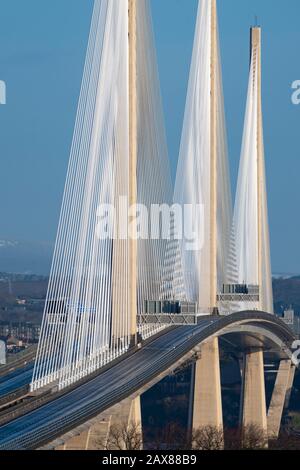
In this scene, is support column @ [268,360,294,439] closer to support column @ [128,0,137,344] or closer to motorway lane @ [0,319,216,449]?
motorway lane @ [0,319,216,449]

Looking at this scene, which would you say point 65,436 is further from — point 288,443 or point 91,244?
point 288,443

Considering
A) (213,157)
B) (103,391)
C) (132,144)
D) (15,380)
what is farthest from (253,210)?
(103,391)

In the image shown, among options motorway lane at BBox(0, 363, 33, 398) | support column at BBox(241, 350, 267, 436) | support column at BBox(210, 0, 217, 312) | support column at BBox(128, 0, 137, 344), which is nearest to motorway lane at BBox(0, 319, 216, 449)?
support column at BBox(128, 0, 137, 344)

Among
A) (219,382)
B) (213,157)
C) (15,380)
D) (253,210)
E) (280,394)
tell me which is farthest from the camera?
(280,394)

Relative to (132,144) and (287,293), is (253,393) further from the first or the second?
(287,293)

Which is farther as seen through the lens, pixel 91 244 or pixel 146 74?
pixel 146 74
